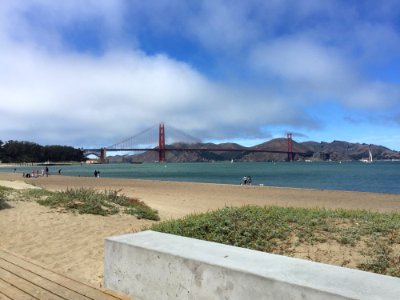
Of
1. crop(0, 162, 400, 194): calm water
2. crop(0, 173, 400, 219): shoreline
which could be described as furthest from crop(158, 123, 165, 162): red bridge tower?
crop(0, 173, 400, 219): shoreline

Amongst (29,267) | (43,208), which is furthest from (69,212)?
(29,267)

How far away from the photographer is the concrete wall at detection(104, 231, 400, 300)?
2.84m

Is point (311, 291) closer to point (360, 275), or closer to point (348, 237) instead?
point (360, 275)

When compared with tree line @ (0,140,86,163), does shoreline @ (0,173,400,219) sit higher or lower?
lower

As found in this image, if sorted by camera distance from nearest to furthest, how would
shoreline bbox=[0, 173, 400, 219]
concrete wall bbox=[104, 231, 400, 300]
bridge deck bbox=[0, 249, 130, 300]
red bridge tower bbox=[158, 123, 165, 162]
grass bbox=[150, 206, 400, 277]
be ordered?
concrete wall bbox=[104, 231, 400, 300] → bridge deck bbox=[0, 249, 130, 300] → grass bbox=[150, 206, 400, 277] → shoreline bbox=[0, 173, 400, 219] → red bridge tower bbox=[158, 123, 165, 162]

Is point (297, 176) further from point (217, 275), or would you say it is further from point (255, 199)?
point (217, 275)

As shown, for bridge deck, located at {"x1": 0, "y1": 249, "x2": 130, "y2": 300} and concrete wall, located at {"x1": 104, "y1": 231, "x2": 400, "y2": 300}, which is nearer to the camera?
concrete wall, located at {"x1": 104, "y1": 231, "x2": 400, "y2": 300}

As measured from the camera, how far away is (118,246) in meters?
4.25

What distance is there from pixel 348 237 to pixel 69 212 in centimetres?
779

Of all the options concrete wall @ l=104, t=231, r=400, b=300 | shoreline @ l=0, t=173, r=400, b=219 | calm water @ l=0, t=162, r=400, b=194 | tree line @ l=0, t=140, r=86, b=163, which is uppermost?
tree line @ l=0, t=140, r=86, b=163

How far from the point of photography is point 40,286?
4367 mm

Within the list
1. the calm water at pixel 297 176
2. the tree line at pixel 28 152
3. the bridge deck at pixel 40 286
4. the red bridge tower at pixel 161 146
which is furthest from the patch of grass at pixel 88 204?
the tree line at pixel 28 152

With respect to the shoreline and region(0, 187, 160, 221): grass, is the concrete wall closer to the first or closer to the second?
region(0, 187, 160, 221): grass

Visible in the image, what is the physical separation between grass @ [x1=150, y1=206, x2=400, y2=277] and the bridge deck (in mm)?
1935
